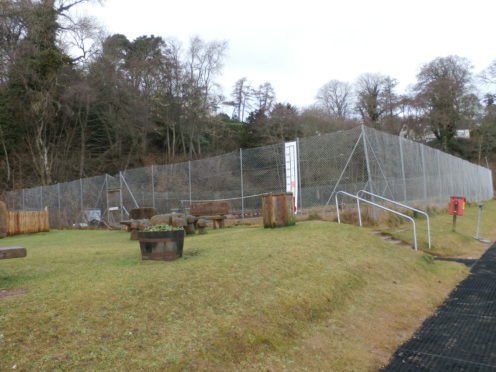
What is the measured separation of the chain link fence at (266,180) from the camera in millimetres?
12523

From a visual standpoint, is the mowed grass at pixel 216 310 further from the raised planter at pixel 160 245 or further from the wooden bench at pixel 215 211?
the wooden bench at pixel 215 211

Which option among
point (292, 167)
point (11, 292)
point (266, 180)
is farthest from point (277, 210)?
point (11, 292)

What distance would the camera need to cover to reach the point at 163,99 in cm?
3528

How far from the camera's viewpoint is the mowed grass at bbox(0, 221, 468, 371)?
3244mm

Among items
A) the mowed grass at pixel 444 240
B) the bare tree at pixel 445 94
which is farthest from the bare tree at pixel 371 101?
the mowed grass at pixel 444 240

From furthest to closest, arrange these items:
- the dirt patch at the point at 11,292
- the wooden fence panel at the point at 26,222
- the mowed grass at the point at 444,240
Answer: the wooden fence panel at the point at 26,222, the mowed grass at the point at 444,240, the dirt patch at the point at 11,292

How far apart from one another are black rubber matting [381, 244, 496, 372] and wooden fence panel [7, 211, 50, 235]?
17949mm

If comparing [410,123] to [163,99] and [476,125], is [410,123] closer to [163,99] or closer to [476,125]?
[476,125]

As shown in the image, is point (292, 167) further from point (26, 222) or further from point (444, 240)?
point (26, 222)

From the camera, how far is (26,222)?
18594 mm

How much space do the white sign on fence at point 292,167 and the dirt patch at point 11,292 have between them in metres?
9.63

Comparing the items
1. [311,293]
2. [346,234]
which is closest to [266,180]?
[346,234]

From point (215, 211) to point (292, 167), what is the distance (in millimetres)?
3073

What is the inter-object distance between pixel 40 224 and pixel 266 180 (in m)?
11.5
